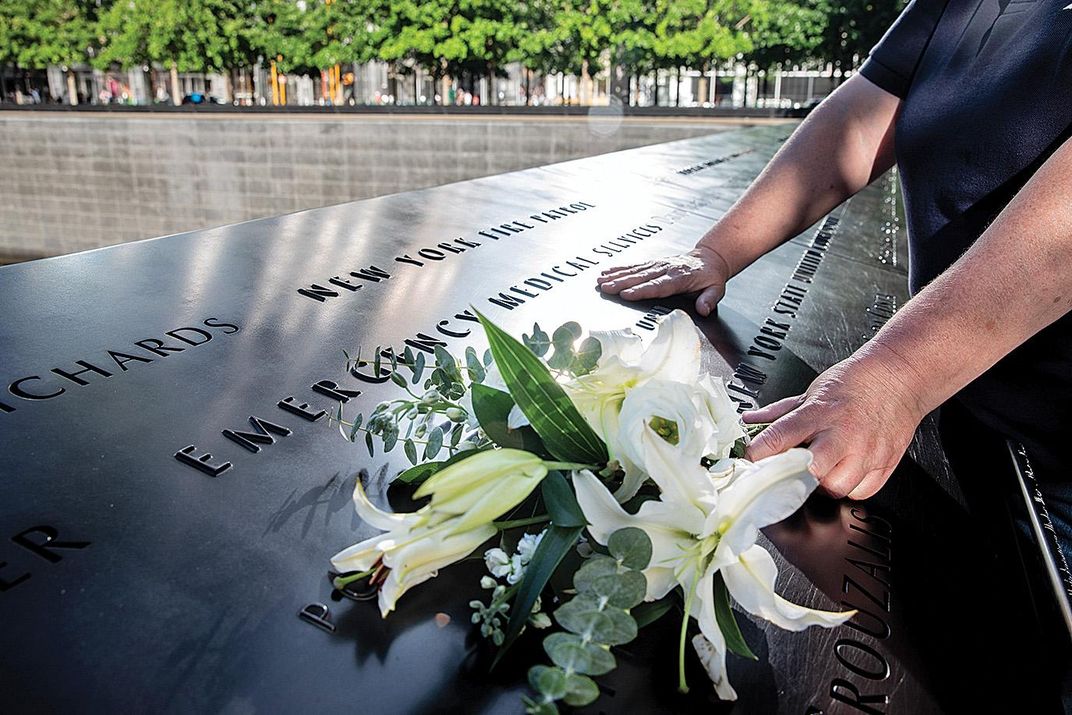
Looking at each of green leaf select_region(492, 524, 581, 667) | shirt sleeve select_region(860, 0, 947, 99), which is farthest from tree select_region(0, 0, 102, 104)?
green leaf select_region(492, 524, 581, 667)

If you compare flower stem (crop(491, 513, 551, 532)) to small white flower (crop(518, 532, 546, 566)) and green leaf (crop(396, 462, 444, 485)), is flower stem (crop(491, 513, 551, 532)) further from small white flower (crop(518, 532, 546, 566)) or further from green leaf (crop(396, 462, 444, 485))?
green leaf (crop(396, 462, 444, 485))

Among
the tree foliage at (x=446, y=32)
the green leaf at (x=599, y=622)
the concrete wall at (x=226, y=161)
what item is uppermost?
the tree foliage at (x=446, y=32)

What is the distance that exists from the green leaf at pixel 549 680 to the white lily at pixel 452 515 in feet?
0.49

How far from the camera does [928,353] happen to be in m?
1.16

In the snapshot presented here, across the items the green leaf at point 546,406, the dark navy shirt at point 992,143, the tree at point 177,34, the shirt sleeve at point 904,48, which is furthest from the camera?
the tree at point 177,34

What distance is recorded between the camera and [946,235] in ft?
5.39

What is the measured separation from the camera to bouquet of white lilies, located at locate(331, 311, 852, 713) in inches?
28.9

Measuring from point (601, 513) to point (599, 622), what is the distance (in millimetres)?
96

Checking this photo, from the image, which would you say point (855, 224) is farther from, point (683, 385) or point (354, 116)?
point (354, 116)

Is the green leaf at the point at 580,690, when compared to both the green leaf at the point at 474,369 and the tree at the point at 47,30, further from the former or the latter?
the tree at the point at 47,30

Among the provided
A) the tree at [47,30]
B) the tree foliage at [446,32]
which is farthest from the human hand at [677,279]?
the tree at [47,30]

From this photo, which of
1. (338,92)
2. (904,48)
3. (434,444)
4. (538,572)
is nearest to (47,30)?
(338,92)

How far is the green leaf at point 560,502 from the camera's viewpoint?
2.58 feet

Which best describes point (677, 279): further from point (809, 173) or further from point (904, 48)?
point (904, 48)
